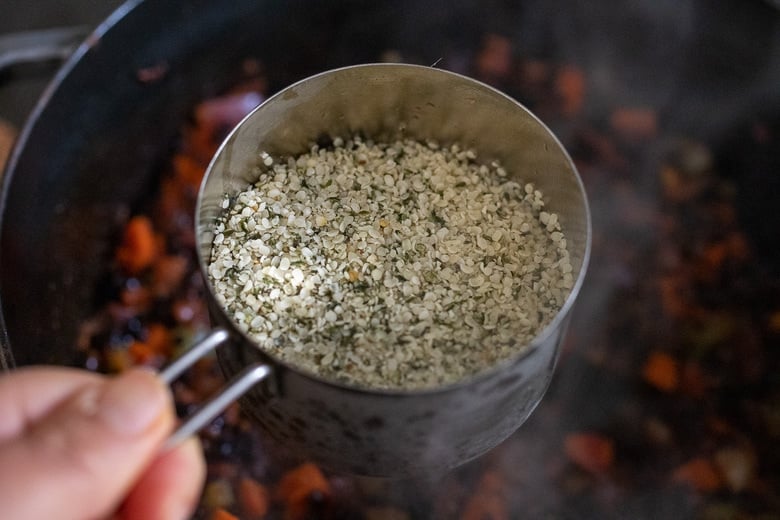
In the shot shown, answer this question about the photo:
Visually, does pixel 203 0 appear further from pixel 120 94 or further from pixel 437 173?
pixel 437 173

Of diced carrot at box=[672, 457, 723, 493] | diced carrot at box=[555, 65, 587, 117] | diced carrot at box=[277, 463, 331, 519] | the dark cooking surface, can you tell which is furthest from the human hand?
diced carrot at box=[555, 65, 587, 117]

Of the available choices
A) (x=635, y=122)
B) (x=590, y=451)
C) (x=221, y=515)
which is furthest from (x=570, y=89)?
(x=221, y=515)

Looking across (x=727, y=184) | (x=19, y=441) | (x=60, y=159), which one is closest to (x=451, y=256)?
(x=19, y=441)

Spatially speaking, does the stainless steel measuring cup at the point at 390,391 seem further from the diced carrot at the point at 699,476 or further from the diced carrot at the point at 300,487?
the diced carrot at the point at 699,476

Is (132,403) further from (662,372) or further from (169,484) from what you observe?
(662,372)

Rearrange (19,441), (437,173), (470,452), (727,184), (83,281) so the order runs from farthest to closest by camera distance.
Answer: (727,184), (83,281), (437,173), (470,452), (19,441)

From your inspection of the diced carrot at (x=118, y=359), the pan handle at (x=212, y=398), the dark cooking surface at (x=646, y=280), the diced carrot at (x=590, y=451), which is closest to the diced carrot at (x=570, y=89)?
the dark cooking surface at (x=646, y=280)

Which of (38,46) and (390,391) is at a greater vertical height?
(38,46)
